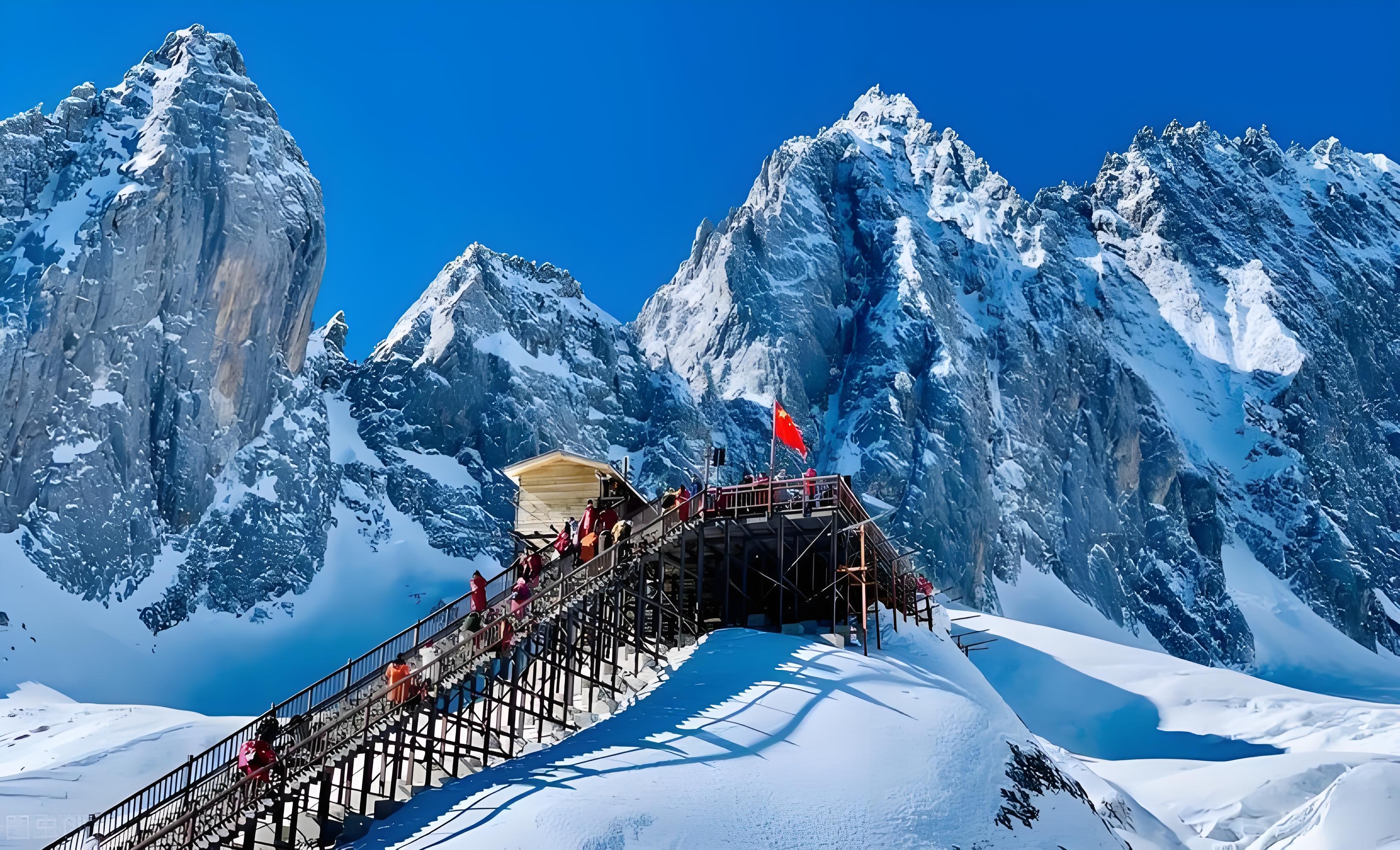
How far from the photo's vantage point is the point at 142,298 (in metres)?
109

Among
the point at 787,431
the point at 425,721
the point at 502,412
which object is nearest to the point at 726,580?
the point at 787,431

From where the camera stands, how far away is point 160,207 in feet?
368

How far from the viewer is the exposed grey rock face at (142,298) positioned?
101 m

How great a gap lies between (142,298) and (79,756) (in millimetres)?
65172

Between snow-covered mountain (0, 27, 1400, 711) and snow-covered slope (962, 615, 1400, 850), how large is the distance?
45.8 m

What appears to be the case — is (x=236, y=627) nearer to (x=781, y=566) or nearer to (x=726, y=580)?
(x=726, y=580)

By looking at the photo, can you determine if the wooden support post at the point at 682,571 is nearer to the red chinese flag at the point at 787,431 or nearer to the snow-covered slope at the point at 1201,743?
the red chinese flag at the point at 787,431

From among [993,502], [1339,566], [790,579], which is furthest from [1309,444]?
[790,579]

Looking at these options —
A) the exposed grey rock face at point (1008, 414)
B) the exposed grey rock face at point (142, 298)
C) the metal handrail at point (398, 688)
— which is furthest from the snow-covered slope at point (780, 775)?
the exposed grey rock face at point (1008, 414)

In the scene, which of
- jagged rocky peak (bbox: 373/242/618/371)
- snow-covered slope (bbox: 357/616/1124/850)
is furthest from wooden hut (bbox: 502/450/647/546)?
jagged rocky peak (bbox: 373/242/618/371)

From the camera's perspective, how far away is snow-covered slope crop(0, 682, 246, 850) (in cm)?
4450

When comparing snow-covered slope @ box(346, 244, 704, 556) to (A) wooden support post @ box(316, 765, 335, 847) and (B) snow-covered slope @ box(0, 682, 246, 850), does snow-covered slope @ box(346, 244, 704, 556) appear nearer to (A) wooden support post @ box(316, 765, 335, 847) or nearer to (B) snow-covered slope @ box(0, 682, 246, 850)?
(B) snow-covered slope @ box(0, 682, 246, 850)

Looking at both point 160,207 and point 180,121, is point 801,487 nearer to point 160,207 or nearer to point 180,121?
point 160,207

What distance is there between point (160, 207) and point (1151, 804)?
9431cm
